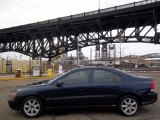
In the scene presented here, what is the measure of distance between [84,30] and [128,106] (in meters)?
44.8

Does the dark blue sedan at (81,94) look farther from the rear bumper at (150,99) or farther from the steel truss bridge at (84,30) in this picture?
the steel truss bridge at (84,30)

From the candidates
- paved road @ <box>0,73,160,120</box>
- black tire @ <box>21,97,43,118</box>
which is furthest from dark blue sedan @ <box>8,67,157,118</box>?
paved road @ <box>0,73,160,120</box>

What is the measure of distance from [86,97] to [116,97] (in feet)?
2.94

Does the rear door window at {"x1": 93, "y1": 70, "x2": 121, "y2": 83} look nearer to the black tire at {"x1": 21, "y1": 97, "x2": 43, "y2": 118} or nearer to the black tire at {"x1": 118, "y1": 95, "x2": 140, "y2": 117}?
the black tire at {"x1": 118, "y1": 95, "x2": 140, "y2": 117}

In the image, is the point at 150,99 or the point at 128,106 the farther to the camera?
the point at 150,99

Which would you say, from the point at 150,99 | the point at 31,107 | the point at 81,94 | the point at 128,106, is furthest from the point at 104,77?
the point at 31,107

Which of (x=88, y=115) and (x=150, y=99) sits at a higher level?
(x=150, y=99)

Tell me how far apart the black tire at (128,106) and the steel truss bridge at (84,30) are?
1252 inches

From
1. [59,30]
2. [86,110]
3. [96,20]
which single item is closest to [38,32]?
[59,30]

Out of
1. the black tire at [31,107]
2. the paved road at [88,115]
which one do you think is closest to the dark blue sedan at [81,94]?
the black tire at [31,107]

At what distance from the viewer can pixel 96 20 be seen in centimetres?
4700

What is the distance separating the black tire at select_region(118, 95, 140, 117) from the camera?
889 cm

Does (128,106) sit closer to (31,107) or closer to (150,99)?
(150,99)

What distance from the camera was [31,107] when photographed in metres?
8.88
